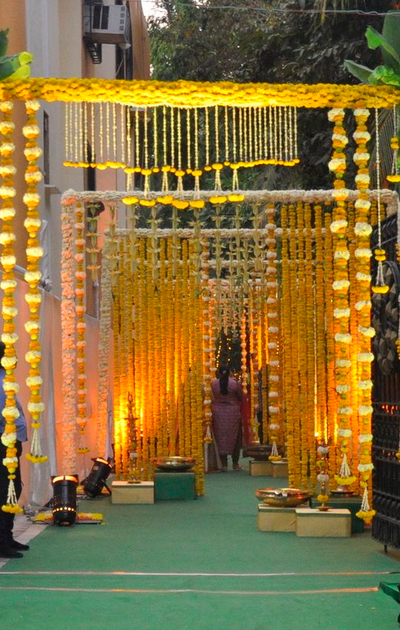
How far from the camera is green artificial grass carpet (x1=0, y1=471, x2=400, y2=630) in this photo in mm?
5469

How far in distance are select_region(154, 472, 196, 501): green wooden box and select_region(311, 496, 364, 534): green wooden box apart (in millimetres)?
2440

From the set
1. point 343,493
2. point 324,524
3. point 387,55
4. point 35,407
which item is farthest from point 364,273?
point 343,493

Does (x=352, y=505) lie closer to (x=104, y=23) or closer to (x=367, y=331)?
(x=367, y=331)

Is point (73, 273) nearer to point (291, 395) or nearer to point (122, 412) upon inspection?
point (122, 412)

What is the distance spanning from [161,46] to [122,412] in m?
10.3

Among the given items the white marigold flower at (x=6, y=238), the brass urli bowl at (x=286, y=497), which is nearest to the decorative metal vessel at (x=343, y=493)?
the brass urli bowl at (x=286, y=497)

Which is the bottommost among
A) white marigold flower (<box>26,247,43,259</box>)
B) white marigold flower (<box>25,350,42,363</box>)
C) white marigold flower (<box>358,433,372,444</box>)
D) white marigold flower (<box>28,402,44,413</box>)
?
white marigold flower (<box>358,433,372,444</box>)

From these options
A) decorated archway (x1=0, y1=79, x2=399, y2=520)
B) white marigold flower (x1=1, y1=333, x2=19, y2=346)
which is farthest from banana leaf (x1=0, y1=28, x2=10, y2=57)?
white marigold flower (x1=1, y1=333, x2=19, y2=346)

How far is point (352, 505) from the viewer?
8664mm

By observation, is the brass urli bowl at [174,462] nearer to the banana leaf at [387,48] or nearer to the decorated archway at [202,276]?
the decorated archway at [202,276]

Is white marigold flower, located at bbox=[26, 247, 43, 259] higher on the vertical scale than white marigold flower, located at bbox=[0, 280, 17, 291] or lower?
A: higher

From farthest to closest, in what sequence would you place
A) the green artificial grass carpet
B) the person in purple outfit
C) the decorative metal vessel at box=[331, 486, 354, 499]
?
the person in purple outfit, the decorative metal vessel at box=[331, 486, 354, 499], the green artificial grass carpet

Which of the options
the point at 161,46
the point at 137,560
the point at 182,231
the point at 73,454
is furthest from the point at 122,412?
the point at 161,46

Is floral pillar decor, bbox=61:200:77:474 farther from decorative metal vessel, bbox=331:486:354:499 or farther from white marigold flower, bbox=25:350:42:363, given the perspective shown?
white marigold flower, bbox=25:350:42:363
